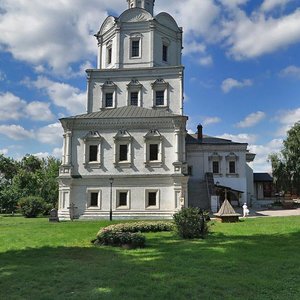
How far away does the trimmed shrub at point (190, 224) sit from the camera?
16.4 meters

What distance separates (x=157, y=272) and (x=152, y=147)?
22403 mm

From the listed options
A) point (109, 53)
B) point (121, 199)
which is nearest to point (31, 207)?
point (121, 199)

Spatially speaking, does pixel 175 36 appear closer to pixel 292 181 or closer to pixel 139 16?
pixel 139 16

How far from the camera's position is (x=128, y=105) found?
36500 mm

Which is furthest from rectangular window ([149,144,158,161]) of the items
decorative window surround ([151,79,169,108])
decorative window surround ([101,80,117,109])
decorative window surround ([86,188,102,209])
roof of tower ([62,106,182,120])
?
decorative window surround ([101,80,117,109])

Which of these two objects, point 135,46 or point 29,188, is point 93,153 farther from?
point 29,188

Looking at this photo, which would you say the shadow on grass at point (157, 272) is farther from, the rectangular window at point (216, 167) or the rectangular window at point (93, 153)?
the rectangular window at point (216, 167)

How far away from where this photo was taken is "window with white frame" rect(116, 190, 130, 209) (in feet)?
101

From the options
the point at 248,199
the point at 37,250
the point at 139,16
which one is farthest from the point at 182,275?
the point at 248,199

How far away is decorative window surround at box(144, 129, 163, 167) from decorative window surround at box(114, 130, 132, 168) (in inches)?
53.7

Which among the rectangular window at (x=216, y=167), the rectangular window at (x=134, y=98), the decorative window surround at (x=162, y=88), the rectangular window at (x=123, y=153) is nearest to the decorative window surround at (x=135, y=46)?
the decorative window surround at (x=162, y=88)

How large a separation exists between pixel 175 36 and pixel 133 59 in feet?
17.7

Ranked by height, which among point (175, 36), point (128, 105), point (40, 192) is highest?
point (175, 36)

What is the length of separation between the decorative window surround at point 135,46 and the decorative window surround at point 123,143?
32.2ft
